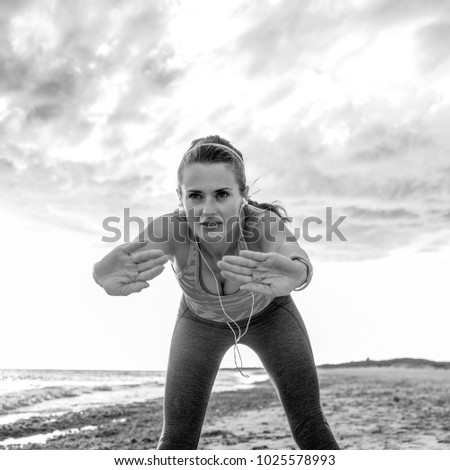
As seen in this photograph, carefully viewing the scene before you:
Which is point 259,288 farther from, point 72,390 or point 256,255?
point 72,390

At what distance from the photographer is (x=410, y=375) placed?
11.6m

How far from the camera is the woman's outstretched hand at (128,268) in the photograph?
2.60 meters

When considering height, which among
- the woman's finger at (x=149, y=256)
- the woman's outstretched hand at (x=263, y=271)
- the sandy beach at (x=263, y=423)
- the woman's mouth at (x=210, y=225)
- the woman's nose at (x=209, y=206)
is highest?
the woman's nose at (x=209, y=206)

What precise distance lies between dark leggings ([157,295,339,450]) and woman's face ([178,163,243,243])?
68 centimetres

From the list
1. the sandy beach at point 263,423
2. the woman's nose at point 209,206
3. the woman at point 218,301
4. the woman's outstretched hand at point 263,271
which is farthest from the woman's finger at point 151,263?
the sandy beach at point 263,423

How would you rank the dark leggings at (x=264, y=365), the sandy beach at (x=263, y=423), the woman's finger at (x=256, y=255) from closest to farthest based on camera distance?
the woman's finger at (x=256, y=255) → the dark leggings at (x=264, y=365) → the sandy beach at (x=263, y=423)

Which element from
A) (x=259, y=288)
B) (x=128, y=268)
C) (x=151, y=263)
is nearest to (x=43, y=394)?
(x=128, y=268)

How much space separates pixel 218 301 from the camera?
10.5 ft

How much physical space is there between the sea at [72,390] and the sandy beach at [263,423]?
0.59 metres

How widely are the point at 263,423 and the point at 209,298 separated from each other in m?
4.22

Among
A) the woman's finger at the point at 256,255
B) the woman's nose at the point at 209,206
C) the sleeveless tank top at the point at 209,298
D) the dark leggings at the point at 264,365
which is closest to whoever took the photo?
the woman's finger at the point at 256,255

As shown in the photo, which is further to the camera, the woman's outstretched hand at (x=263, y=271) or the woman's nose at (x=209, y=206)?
the woman's nose at (x=209, y=206)

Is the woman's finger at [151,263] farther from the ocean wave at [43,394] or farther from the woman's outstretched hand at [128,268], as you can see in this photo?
the ocean wave at [43,394]

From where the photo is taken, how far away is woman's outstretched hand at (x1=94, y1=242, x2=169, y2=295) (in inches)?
102
